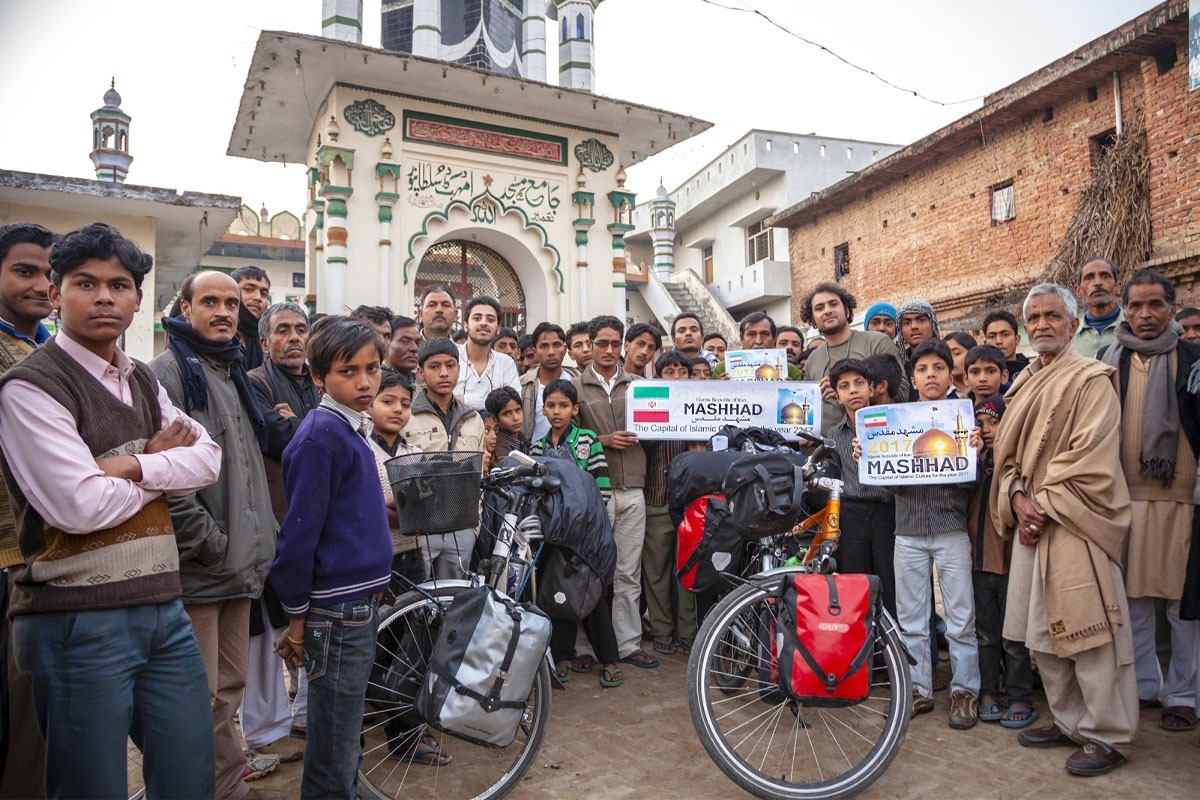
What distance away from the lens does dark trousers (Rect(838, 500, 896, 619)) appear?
Answer: 13.6 ft

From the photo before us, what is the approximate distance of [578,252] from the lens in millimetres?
11430

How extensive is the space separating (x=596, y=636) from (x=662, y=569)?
68cm

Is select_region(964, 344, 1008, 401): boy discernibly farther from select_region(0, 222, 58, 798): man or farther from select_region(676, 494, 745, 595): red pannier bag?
select_region(0, 222, 58, 798): man

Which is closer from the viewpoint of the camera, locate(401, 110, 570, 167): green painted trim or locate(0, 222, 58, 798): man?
locate(0, 222, 58, 798): man

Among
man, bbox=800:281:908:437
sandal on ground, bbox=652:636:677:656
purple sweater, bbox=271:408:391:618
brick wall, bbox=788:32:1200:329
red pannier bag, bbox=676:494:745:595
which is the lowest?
sandal on ground, bbox=652:636:677:656

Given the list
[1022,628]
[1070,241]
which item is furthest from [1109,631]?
[1070,241]

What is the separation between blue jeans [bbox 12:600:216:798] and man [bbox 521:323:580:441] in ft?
9.87

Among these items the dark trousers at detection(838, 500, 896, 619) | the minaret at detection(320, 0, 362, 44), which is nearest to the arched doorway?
the minaret at detection(320, 0, 362, 44)

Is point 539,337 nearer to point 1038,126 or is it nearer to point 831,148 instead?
point 1038,126

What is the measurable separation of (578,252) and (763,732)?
8862 mm

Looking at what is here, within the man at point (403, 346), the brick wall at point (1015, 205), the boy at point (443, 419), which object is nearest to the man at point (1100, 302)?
the boy at point (443, 419)

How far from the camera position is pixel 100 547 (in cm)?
199

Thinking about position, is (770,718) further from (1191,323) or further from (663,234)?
(663,234)

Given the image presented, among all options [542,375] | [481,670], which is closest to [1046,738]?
[481,670]
